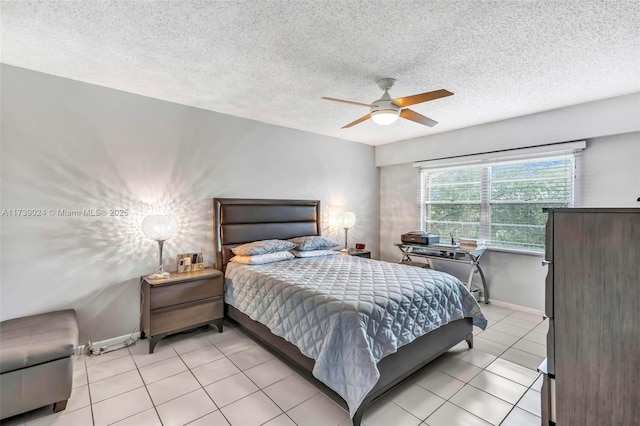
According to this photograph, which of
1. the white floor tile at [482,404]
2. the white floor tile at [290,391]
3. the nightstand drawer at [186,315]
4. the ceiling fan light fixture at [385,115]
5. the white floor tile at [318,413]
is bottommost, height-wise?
the white floor tile at [318,413]

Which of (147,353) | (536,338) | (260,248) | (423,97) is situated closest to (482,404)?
(536,338)

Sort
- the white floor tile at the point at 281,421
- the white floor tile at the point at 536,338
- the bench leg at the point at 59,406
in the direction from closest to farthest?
the white floor tile at the point at 281,421 < the bench leg at the point at 59,406 < the white floor tile at the point at 536,338

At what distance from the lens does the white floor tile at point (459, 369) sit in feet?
Result: 7.72

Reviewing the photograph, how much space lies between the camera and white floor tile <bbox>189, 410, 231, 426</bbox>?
184 centimetres

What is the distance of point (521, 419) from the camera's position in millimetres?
1878

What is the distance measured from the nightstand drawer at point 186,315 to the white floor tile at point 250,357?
57cm

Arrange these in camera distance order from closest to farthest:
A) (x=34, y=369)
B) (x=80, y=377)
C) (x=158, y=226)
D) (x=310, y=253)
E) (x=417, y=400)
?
(x=34, y=369)
(x=417, y=400)
(x=80, y=377)
(x=158, y=226)
(x=310, y=253)

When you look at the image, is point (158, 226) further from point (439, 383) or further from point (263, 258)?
point (439, 383)

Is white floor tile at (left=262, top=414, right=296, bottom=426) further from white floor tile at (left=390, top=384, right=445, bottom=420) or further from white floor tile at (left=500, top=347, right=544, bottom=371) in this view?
white floor tile at (left=500, top=347, right=544, bottom=371)

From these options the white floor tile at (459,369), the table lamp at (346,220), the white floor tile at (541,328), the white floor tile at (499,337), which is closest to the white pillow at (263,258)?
the table lamp at (346,220)

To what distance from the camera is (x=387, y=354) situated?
1.91m

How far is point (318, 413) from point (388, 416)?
0.46 m

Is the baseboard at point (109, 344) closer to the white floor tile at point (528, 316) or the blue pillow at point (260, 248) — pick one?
the blue pillow at point (260, 248)

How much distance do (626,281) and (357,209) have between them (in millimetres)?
4145
